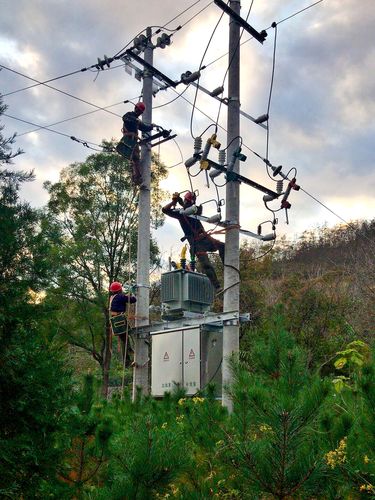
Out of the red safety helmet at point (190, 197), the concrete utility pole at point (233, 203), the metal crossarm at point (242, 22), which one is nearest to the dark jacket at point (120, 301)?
the red safety helmet at point (190, 197)

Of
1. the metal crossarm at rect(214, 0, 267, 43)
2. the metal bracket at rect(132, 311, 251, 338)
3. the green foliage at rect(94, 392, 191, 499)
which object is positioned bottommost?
the green foliage at rect(94, 392, 191, 499)

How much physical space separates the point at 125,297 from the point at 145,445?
8.31 m

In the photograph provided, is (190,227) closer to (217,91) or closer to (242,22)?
(217,91)

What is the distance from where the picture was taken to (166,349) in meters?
10.5

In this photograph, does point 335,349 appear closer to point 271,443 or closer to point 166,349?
point 166,349

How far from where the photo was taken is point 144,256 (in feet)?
38.7

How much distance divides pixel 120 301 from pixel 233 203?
3401mm

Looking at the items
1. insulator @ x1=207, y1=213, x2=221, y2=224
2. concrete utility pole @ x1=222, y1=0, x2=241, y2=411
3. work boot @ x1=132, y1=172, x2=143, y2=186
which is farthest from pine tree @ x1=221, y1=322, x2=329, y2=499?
work boot @ x1=132, y1=172, x2=143, y2=186

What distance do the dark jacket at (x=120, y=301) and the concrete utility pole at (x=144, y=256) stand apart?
0.21 metres

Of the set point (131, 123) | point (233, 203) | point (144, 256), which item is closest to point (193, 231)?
point (144, 256)

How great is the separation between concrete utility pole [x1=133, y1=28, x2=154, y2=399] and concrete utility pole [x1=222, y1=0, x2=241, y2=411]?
284 centimetres

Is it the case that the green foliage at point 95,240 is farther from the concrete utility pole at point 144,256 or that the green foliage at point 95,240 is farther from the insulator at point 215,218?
the insulator at point 215,218

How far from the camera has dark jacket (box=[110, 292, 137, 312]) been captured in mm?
11391

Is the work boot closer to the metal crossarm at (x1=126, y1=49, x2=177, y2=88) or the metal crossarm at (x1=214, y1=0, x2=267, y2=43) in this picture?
the metal crossarm at (x1=126, y1=49, x2=177, y2=88)
